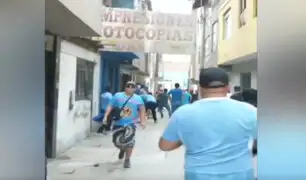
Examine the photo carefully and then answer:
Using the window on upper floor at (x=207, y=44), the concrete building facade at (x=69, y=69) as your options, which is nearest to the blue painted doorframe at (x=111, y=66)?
the concrete building facade at (x=69, y=69)

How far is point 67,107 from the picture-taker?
8.55 meters

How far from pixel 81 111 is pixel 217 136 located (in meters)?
7.89

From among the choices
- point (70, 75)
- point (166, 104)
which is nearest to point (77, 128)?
point (70, 75)

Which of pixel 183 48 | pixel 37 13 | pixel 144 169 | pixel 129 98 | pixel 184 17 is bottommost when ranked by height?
pixel 144 169

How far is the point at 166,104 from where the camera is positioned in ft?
54.2

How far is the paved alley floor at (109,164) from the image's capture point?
6.45 meters

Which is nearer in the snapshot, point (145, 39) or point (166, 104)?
point (145, 39)

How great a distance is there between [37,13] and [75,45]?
280 inches

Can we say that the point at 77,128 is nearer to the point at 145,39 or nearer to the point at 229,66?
the point at 145,39

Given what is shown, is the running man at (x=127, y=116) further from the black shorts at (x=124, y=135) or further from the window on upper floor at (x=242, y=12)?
the window on upper floor at (x=242, y=12)

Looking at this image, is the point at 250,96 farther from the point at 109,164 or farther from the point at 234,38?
the point at 234,38

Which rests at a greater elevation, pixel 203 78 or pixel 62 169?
pixel 203 78

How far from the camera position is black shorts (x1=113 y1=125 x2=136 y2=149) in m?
6.89

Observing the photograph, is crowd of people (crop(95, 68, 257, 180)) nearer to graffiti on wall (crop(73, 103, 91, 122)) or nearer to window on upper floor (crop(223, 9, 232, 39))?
graffiti on wall (crop(73, 103, 91, 122))
